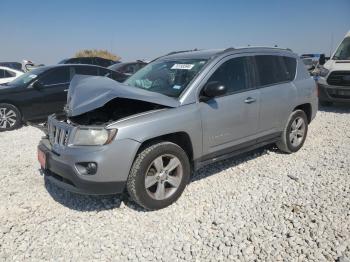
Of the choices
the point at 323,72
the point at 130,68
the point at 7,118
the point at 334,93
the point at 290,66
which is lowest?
the point at 334,93

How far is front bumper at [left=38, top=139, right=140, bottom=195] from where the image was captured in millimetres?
3449

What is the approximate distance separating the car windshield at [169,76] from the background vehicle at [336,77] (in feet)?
19.9

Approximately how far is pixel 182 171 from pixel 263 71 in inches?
81.1

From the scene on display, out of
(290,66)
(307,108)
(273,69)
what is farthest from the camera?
(307,108)

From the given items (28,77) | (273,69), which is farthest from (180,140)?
(28,77)

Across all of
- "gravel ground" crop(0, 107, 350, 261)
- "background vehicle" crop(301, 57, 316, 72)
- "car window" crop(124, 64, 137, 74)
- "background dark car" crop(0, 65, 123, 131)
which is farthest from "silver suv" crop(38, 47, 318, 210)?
"car window" crop(124, 64, 137, 74)

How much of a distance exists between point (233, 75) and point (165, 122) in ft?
4.48

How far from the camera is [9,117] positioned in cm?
823

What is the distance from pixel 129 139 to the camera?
3523 millimetres

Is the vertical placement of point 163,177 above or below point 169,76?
below

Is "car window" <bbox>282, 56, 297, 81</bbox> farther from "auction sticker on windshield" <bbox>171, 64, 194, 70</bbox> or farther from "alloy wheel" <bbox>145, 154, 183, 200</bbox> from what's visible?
"alloy wheel" <bbox>145, 154, 183, 200</bbox>

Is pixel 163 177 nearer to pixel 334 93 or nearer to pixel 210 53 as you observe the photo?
pixel 210 53

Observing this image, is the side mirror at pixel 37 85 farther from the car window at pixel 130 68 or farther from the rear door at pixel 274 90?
the car window at pixel 130 68

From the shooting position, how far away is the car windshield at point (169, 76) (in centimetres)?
428
